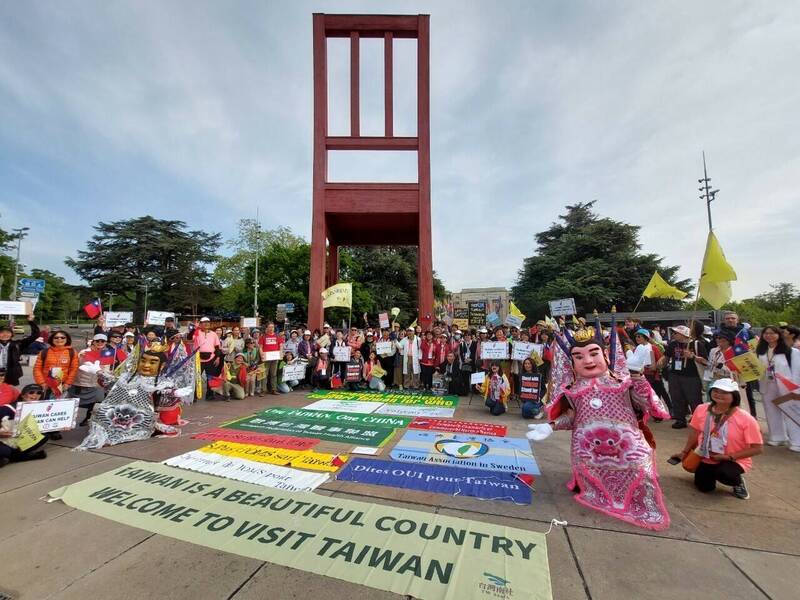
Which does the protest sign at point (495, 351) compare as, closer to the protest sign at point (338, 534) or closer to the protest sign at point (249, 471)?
the protest sign at point (249, 471)

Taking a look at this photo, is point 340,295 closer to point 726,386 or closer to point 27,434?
point 27,434

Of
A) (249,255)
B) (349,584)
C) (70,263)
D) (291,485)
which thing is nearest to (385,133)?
(291,485)

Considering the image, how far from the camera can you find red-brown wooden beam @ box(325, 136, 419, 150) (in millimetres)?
13211

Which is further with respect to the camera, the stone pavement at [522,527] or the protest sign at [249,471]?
the protest sign at [249,471]

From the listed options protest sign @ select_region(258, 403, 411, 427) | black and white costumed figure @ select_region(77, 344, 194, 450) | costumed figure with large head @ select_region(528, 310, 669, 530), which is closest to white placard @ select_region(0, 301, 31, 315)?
black and white costumed figure @ select_region(77, 344, 194, 450)

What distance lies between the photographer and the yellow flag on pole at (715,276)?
6094mm

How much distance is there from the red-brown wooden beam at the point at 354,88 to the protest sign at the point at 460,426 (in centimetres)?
1075

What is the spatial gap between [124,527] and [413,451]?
3085 millimetres

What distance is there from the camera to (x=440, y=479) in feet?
13.1

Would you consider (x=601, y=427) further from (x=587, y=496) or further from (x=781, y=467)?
(x=781, y=467)

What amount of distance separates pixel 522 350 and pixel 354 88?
1100cm

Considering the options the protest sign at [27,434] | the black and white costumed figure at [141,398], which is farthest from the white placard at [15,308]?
the protest sign at [27,434]

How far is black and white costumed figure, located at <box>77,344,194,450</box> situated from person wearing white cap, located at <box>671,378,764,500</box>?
6.54 meters

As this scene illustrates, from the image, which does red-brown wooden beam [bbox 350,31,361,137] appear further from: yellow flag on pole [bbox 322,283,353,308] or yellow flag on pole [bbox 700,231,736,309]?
yellow flag on pole [bbox 700,231,736,309]
